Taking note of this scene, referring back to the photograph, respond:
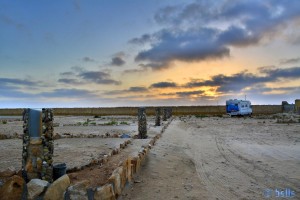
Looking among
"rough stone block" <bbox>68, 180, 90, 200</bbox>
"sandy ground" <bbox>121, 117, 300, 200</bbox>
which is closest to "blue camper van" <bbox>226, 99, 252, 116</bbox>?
"sandy ground" <bbox>121, 117, 300, 200</bbox>

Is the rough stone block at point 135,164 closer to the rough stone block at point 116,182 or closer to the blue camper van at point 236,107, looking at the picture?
the rough stone block at point 116,182

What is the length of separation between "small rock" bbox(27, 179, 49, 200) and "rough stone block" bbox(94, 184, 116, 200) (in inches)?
42.3

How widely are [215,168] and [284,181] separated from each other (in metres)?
2.15

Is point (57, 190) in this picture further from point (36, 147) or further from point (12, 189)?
point (36, 147)

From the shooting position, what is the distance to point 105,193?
18.9ft

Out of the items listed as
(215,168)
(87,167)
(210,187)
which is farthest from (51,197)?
(215,168)

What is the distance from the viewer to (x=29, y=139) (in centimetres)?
662

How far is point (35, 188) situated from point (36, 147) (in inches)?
41.7

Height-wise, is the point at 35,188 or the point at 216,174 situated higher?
the point at 35,188

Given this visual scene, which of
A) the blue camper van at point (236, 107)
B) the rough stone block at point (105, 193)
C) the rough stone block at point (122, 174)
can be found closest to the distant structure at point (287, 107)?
the blue camper van at point (236, 107)

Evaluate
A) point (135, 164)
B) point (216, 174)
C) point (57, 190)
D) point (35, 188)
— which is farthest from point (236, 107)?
point (35, 188)

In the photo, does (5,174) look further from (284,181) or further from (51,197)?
(284,181)

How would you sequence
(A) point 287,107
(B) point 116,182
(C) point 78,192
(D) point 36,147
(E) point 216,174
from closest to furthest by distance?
(C) point 78,192 → (B) point 116,182 → (D) point 36,147 → (E) point 216,174 → (A) point 287,107

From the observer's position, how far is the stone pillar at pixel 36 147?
653 centimetres
